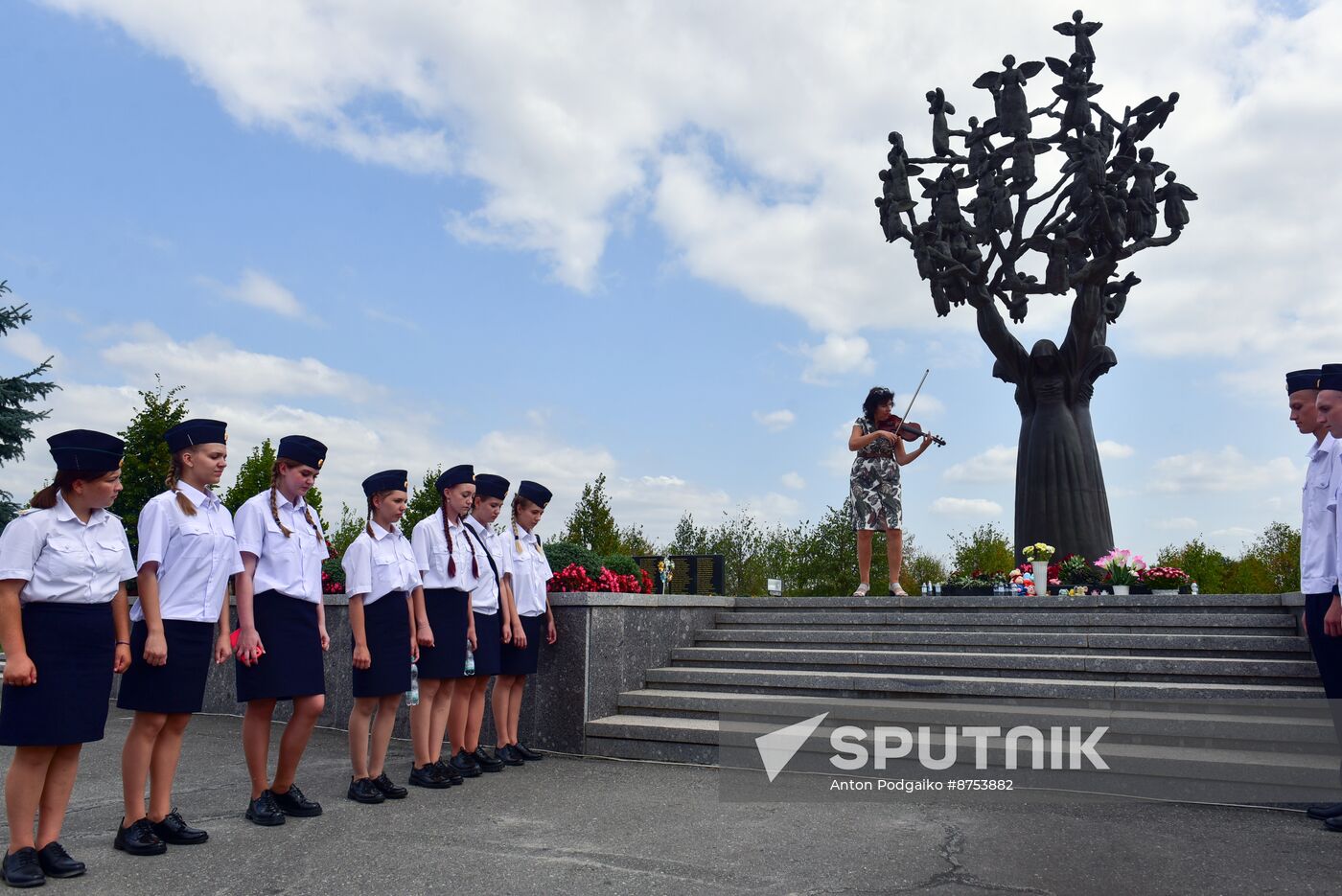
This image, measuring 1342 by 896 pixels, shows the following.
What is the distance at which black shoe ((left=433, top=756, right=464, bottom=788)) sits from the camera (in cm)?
675

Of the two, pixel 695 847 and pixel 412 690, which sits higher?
pixel 412 690

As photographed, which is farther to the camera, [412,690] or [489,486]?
[489,486]

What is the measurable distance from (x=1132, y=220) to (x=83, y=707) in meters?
14.2

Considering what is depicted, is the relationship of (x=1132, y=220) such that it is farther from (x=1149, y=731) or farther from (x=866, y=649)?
(x=1149, y=731)

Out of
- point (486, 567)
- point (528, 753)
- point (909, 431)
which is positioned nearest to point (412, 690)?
point (486, 567)

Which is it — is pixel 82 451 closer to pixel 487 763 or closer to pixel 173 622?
pixel 173 622

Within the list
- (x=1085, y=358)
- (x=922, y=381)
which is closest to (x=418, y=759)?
(x=922, y=381)

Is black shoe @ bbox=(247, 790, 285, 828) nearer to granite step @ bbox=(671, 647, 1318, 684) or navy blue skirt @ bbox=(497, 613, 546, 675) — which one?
navy blue skirt @ bbox=(497, 613, 546, 675)

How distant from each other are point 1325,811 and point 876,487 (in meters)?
5.87

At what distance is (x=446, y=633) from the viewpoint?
6875 millimetres

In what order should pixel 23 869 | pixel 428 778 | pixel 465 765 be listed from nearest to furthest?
pixel 23 869
pixel 428 778
pixel 465 765

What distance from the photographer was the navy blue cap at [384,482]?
6.49 metres

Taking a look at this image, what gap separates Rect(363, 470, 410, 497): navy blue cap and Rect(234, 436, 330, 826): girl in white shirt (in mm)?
723

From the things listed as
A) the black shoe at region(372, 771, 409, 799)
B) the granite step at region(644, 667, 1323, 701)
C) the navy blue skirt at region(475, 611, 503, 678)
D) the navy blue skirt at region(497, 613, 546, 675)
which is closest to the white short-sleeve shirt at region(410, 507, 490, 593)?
the navy blue skirt at region(475, 611, 503, 678)
